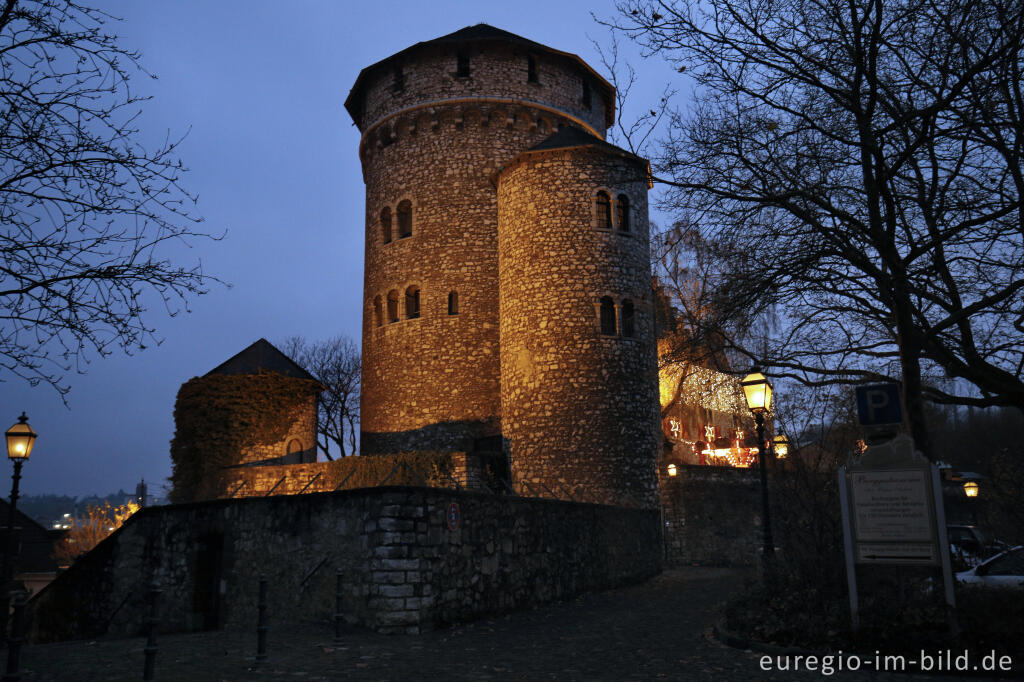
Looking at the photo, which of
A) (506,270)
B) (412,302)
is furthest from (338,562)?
(412,302)

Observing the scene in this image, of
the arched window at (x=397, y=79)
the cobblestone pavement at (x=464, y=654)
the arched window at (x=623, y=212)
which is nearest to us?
the cobblestone pavement at (x=464, y=654)

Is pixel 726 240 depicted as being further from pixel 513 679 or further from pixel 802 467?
pixel 513 679

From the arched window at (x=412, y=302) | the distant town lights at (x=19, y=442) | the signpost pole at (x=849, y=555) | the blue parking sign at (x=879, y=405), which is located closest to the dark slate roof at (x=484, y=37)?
the arched window at (x=412, y=302)

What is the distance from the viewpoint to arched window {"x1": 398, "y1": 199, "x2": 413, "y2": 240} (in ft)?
94.0

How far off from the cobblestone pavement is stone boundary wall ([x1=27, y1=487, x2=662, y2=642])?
Answer: 1.61ft

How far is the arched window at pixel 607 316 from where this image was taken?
23.3 metres

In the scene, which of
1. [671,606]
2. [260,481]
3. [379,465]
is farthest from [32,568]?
[671,606]

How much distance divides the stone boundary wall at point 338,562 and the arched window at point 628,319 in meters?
7.44

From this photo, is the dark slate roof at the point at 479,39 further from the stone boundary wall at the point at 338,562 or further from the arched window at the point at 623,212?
the stone boundary wall at the point at 338,562

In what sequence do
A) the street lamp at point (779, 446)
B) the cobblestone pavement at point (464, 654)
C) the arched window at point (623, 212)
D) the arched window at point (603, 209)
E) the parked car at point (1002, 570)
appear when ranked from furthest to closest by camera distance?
the arched window at point (623, 212)
the arched window at point (603, 209)
the street lamp at point (779, 446)
the parked car at point (1002, 570)
the cobblestone pavement at point (464, 654)

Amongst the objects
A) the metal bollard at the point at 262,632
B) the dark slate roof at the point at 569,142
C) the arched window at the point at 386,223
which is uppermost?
the dark slate roof at the point at 569,142

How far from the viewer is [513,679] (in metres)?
7.09

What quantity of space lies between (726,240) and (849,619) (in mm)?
4975

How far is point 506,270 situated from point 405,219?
624 centimetres
